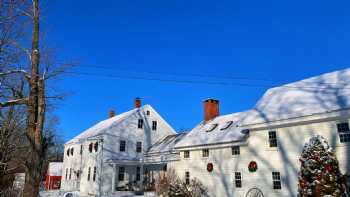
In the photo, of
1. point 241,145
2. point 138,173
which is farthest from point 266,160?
point 138,173

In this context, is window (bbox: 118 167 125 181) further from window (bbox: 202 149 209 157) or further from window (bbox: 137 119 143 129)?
window (bbox: 202 149 209 157)

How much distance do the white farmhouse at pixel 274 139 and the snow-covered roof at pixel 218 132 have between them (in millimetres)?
106

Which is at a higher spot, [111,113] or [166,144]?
[111,113]

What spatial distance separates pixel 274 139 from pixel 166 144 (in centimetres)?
1523

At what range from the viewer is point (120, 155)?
3155 cm

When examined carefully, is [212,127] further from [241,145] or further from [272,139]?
[272,139]

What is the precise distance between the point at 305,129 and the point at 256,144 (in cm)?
354

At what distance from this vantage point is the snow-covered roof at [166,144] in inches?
1182

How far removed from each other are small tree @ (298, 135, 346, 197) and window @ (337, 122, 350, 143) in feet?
5.36

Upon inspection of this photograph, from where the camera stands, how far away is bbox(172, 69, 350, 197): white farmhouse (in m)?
16.0

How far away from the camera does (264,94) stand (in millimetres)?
22891

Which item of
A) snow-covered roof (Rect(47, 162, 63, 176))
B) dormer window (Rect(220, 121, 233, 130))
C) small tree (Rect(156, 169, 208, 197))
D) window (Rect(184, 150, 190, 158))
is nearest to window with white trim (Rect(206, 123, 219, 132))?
dormer window (Rect(220, 121, 233, 130))

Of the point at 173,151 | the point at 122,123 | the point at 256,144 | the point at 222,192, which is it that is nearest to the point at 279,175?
the point at 256,144

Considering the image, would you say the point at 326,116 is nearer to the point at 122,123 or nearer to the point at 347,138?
the point at 347,138
